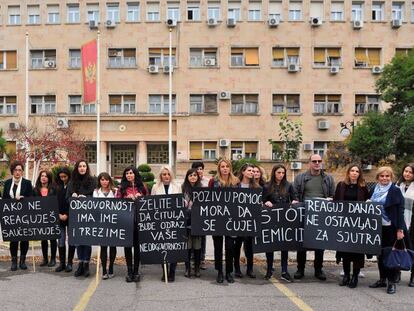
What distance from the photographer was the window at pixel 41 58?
3909 centimetres

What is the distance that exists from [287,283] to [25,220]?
4.83 meters

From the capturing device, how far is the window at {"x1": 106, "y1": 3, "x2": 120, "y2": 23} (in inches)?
1534

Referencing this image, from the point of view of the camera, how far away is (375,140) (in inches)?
1227

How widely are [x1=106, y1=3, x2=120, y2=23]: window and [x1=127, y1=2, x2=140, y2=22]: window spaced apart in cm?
92

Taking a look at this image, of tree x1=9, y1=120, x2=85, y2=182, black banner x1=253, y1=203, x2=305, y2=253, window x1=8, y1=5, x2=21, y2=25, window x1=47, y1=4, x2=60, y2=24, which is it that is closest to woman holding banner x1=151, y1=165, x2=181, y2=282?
black banner x1=253, y1=203, x2=305, y2=253

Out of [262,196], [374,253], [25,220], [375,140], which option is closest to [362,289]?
[374,253]

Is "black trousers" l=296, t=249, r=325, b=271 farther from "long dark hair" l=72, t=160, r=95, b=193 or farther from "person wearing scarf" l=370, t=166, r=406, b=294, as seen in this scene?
"long dark hair" l=72, t=160, r=95, b=193

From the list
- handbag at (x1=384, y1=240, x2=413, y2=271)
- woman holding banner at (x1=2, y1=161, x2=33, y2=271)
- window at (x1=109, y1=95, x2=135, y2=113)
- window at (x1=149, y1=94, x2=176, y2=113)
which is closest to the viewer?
handbag at (x1=384, y1=240, x2=413, y2=271)

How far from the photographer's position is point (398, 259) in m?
7.69

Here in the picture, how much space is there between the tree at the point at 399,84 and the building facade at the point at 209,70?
7.42 m

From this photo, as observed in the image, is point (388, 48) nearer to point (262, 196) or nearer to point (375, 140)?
point (375, 140)

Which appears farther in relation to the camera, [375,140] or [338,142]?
[338,142]

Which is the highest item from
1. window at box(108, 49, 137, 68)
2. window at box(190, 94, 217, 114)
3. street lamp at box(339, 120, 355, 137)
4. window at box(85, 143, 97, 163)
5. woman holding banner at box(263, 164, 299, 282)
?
window at box(108, 49, 137, 68)

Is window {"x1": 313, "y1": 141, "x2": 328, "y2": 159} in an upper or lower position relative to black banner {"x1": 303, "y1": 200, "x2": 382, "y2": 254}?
upper
